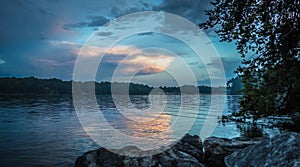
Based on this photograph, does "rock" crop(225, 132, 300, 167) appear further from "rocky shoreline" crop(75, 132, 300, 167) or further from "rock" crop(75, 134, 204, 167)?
"rock" crop(75, 134, 204, 167)

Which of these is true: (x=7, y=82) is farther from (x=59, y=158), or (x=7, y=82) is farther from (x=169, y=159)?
(x=169, y=159)

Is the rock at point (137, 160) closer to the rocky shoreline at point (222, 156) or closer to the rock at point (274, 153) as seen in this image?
the rocky shoreline at point (222, 156)

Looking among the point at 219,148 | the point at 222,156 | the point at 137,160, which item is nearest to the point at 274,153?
the point at 222,156

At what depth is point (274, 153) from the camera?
5.83m

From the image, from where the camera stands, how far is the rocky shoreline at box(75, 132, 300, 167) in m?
5.66

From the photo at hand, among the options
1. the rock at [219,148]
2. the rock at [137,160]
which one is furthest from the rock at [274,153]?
the rock at [219,148]

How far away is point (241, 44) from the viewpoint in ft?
29.3

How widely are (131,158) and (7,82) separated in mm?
160054

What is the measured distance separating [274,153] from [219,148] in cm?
361

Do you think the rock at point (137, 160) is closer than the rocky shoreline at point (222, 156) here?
No

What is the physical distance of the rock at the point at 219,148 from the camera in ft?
28.7

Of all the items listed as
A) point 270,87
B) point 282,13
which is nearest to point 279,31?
point 282,13

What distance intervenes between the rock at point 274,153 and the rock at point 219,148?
196cm

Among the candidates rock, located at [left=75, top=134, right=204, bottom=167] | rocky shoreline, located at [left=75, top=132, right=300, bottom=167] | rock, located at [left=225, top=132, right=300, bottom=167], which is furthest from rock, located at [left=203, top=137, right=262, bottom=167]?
rock, located at [left=225, top=132, right=300, bottom=167]
